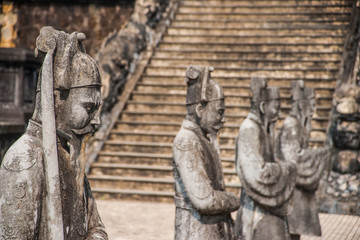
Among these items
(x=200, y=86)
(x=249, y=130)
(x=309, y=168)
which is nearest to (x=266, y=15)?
(x=309, y=168)

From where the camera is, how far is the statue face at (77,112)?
9.97ft

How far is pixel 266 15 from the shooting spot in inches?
618

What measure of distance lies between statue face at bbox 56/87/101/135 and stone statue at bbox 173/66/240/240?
4.92 ft

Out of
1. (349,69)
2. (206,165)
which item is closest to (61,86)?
(206,165)

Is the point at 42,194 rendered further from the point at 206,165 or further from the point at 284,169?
the point at 284,169

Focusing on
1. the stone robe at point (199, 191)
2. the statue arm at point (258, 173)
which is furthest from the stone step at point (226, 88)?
the stone robe at point (199, 191)

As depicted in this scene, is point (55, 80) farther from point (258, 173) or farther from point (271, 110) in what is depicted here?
point (271, 110)

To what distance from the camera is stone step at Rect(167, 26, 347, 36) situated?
1465 centimetres

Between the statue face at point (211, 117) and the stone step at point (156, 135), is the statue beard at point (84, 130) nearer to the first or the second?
the statue face at point (211, 117)

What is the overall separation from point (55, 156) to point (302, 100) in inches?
234

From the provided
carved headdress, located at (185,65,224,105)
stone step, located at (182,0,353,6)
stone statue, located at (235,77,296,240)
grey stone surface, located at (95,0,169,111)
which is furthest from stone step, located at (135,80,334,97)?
carved headdress, located at (185,65,224,105)

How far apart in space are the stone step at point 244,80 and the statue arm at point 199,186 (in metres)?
8.81

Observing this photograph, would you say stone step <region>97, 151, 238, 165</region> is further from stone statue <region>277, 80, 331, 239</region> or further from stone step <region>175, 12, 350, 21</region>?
stone step <region>175, 12, 350, 21</region>

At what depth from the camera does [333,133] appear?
1093cm
